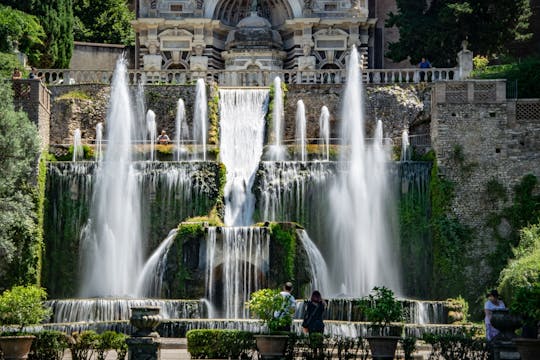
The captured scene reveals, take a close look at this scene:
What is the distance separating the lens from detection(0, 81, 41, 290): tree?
4044cm

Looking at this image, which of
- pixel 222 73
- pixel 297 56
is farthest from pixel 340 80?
pixel 297 56

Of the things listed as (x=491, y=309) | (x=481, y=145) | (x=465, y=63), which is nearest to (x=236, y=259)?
(x=481, y=145)

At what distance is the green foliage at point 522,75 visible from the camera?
46.5 metres

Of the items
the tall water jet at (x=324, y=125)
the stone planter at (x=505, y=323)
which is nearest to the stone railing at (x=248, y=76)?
the tall water jet at (x=324, y=125)

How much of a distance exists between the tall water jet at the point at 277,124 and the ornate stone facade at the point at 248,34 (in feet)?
30.9

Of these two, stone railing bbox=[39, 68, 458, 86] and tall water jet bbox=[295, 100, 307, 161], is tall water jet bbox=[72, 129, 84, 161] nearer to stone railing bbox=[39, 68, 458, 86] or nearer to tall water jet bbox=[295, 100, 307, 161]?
stone railing bbox=[39, 68, 458, 86]

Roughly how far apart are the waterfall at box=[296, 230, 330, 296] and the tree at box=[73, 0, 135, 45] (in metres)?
29.3

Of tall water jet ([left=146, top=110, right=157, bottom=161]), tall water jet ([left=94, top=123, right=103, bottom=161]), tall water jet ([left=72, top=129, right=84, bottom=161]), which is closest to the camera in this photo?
tall water jet ([left=72, top=129, right=84, bottom=161])

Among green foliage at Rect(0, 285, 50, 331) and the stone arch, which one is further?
the stone arch

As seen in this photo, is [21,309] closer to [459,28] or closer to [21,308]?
[21,308]

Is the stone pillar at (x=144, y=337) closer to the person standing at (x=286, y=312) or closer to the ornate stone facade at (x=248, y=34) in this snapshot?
the person standing at (x=286, y=312)

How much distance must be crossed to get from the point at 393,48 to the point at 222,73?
8.28 metres

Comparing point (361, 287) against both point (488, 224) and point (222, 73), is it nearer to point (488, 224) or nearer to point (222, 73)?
point (488, 224)

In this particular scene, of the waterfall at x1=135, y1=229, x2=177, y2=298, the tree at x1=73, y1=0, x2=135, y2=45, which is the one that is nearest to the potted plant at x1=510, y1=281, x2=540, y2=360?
the waterfall at x1=135, y1=229, x2=177, y2=298
